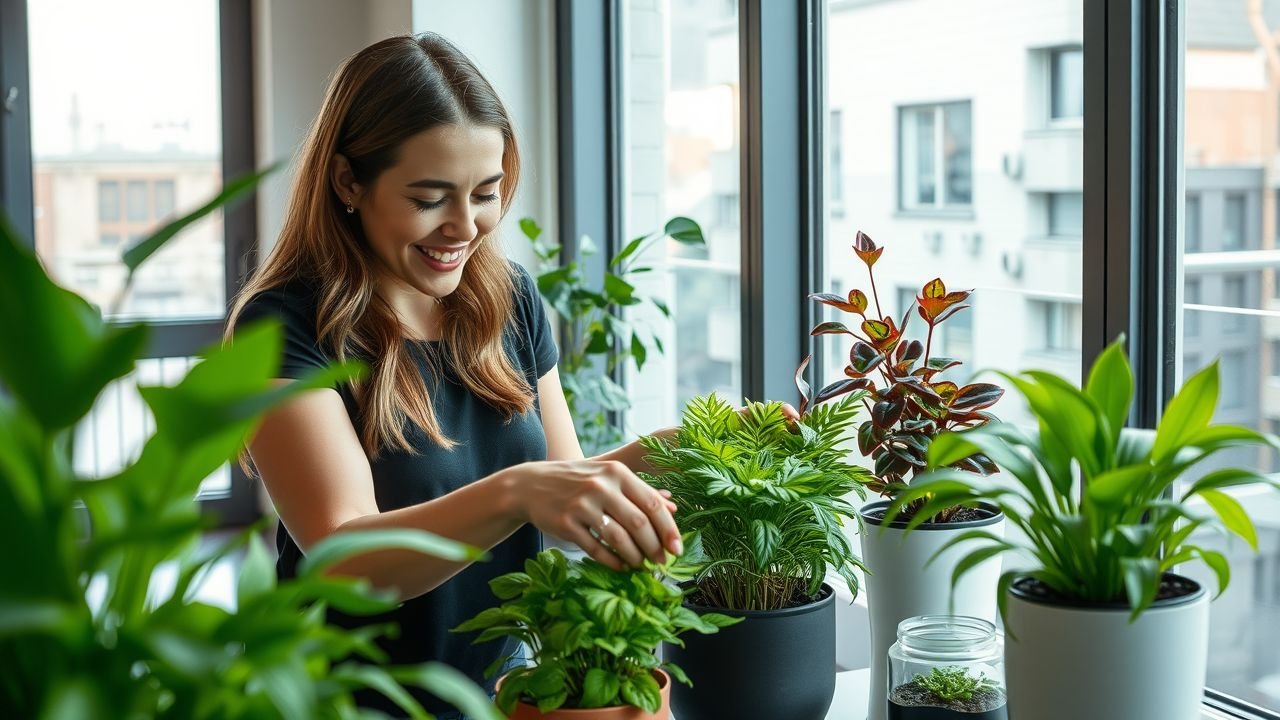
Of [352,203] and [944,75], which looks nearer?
[352,203]

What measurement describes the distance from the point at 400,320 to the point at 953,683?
901mm

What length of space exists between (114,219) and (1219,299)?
12.0 ft

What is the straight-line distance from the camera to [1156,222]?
153cm

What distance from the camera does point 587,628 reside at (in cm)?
99

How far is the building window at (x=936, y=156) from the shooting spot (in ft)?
6.85

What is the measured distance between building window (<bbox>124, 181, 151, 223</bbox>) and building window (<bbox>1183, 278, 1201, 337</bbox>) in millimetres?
3582

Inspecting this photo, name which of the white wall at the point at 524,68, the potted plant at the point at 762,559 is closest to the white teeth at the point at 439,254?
the potted plant at the point at 762,559

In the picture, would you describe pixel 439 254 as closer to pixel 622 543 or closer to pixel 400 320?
pixel 400 320

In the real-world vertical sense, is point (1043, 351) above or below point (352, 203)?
below

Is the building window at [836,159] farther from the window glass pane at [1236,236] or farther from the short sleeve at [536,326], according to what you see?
the window glass pane at [1236,236]

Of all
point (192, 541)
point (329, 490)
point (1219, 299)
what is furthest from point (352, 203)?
point (1219, 299)

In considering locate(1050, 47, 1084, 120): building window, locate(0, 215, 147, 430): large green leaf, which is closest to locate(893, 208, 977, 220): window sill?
locate(1050, 47, 1084, 120): building window

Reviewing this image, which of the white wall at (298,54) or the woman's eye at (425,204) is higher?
the white wall at (298,54)

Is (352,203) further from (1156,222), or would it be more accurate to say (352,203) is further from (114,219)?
(114,219)
